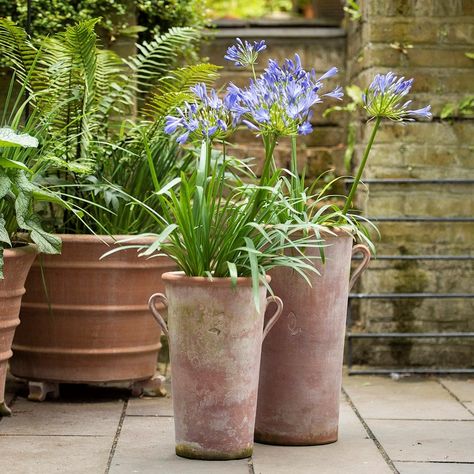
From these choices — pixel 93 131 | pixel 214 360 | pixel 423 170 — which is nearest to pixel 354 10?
pixel 423 170

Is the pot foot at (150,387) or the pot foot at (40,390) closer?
the pot foot at (40,390)

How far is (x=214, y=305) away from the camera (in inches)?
126

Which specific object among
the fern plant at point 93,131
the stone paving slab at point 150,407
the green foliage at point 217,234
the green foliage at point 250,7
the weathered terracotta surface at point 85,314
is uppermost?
the green foliage at point 250,7

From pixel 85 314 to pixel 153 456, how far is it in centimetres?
99

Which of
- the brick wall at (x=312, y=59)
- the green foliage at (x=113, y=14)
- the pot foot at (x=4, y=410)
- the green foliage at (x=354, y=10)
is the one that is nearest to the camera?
the pot foot at (x=4, y=410)

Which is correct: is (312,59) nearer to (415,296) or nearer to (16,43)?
(415,296)

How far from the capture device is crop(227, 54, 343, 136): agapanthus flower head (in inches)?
123

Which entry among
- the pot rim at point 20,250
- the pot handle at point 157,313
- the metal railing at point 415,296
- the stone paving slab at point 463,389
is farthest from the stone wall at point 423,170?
the pot handle at point 157,313

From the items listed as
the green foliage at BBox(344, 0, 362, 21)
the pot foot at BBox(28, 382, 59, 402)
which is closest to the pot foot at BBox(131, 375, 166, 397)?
the pot foot at BBox(28, 382, 59, 402)

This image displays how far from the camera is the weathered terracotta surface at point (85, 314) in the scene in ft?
13.6

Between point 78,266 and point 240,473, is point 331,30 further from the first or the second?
point 240,473

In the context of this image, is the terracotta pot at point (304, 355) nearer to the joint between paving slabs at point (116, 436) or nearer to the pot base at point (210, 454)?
the pot base at point (210, 454)

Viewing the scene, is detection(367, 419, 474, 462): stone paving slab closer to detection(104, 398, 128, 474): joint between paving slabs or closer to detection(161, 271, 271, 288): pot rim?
detection(161, 271, 271, 288): pot rim

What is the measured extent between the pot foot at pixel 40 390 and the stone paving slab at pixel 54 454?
64 centimetres
